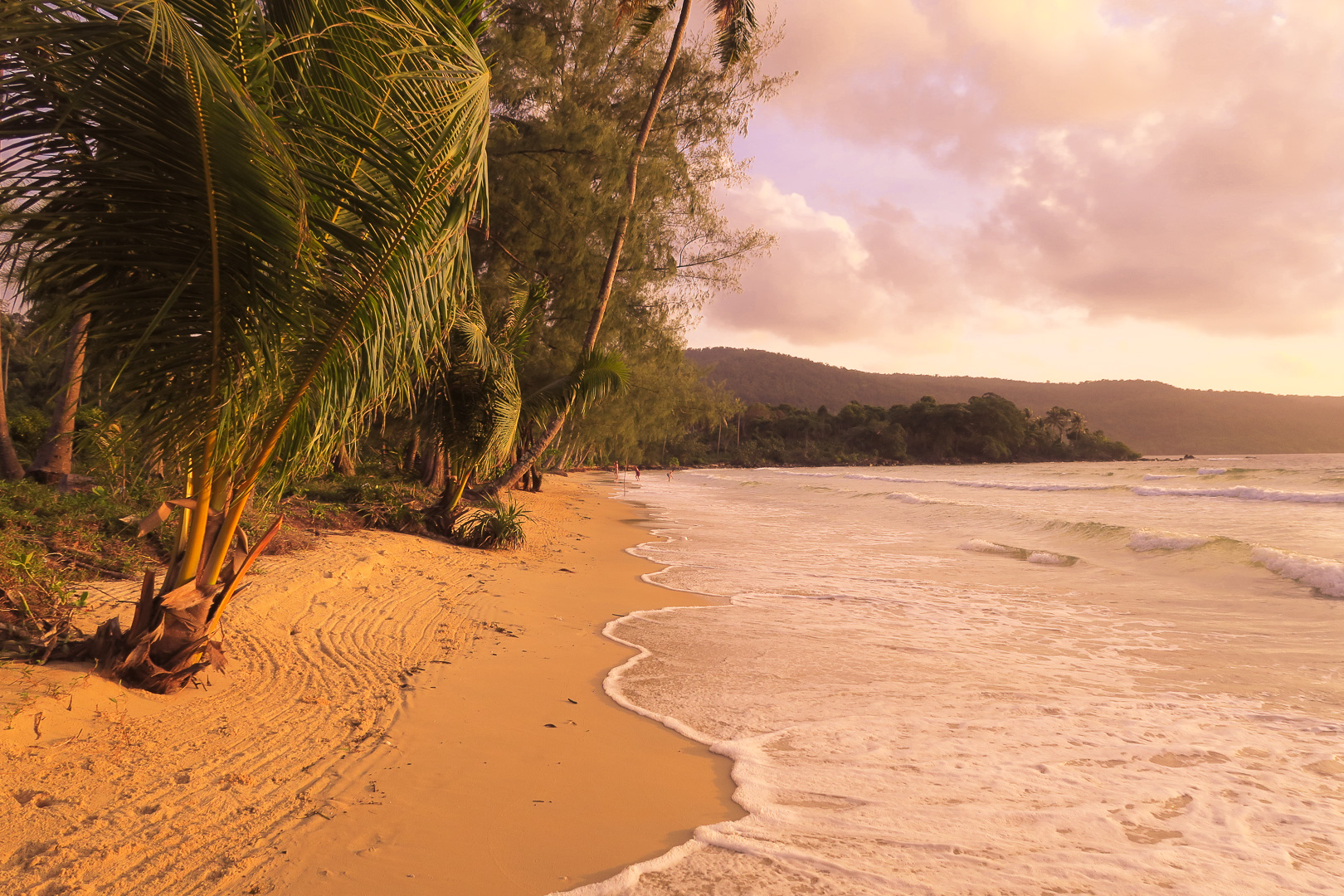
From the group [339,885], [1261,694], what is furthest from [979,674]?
[339,885]

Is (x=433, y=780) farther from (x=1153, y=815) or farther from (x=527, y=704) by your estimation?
(x=1153, y=815)

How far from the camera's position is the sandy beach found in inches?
93.9

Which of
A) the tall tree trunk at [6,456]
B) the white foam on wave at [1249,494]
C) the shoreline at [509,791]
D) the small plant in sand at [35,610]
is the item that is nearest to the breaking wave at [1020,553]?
the shoreline at [509,791]

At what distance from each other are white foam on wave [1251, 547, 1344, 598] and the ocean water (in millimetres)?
40

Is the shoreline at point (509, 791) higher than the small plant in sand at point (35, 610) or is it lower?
lower

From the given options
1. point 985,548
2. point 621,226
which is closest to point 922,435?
point 985,548

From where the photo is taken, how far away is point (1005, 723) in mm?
4172

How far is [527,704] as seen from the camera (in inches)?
168

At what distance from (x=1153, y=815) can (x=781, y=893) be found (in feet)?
6.09

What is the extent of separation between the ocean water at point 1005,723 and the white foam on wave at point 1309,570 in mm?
40

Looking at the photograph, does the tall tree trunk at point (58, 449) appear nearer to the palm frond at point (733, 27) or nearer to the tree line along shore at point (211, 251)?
the tree line along shore at point (211, 251)

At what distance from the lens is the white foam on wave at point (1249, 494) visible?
23.9 meters

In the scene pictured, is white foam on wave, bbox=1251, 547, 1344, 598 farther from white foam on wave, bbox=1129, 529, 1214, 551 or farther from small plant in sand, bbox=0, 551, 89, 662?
small plant in sand, bbox=0, 551, 89, 662

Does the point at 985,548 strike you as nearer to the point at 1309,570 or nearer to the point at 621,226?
the point at 1309,570
